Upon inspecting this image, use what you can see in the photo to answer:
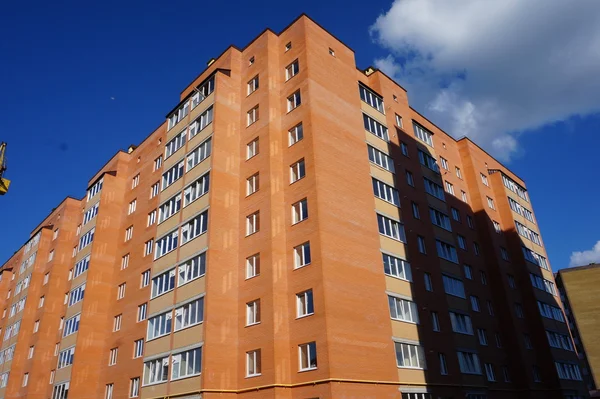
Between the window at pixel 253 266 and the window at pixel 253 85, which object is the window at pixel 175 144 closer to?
the window at pixel 253 85

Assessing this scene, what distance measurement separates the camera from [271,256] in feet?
104

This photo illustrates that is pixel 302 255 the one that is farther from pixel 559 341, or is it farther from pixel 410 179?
pixel 559 341

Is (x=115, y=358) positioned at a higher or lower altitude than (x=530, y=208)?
lower

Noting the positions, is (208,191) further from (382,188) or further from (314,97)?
(382,188)

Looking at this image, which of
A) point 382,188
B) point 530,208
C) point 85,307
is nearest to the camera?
point 382,188

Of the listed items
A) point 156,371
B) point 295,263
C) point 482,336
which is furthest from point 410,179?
point 156,371

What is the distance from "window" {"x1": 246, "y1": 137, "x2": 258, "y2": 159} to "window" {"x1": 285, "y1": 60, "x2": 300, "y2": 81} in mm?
5994

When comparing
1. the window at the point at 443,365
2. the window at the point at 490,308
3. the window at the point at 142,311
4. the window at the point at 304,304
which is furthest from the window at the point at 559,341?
the window at the point at 142,311

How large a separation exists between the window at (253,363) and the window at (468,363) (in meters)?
16.6

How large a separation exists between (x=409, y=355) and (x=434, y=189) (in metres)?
18.5

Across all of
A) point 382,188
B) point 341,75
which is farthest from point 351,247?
point 341,75

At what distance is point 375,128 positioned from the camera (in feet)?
136

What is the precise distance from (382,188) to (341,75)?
33.1ft

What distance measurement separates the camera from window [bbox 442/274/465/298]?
40.9 m
